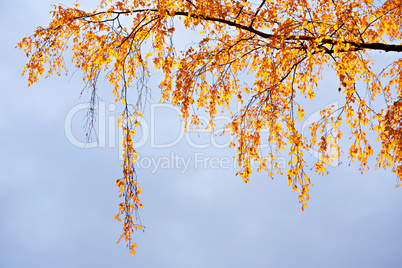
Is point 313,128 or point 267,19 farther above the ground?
point 267,19

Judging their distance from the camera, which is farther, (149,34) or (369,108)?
(149,34)

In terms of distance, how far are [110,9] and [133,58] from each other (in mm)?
988

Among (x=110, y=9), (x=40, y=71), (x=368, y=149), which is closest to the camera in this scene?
(x=368, y=149)

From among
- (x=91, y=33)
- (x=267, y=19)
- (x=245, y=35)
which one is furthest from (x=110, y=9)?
(x=267, y=19)

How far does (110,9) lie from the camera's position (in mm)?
5844

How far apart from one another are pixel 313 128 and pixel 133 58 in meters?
3.22

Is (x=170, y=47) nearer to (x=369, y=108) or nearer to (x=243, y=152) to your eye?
(x=243, y=152)

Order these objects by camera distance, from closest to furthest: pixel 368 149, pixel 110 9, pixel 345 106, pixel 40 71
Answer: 1. pixel 345 106
2. pixel 368 149
3. pixel 110 9
4. pixel 40 71

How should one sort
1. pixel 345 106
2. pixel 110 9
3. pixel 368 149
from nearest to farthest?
1. pixel 345 106
2. pixel 368 149
3. pixel 110 9

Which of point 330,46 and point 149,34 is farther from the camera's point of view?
point 149,34

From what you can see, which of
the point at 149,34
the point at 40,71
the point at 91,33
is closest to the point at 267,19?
the point at 149,34

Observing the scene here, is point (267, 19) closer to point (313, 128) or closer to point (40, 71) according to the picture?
point (313, 128)

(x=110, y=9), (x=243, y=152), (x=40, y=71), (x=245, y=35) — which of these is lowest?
(x=243, y=152)

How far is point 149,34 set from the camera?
5.87 metres
